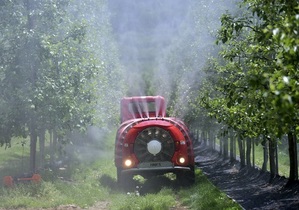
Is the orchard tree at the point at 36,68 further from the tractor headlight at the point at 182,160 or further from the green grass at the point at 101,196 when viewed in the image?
the tractor headlight at the point at 182,160

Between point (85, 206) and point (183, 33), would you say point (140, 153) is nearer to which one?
point (85, 206)

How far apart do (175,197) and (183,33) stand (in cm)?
2362

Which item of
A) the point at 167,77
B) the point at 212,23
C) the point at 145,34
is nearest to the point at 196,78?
the point at 212,23

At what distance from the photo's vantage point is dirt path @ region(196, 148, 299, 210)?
15145mm

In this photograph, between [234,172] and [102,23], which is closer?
[234,172]

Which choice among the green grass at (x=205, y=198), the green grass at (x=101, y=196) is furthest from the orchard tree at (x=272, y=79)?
Result: the green grass at (x=101, y=196)

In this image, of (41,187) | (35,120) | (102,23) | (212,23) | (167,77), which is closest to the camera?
(41,187)

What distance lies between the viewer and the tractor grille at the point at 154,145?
18.4m

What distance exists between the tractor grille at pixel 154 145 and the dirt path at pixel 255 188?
8.52 feet

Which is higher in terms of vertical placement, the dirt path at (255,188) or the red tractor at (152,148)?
the red tractor at (152,148)

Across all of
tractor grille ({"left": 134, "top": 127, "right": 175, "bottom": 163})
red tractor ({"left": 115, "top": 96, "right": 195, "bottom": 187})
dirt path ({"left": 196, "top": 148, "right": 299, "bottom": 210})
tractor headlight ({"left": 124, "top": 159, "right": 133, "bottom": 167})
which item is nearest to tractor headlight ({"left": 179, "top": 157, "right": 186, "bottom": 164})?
red tractor ({"left": 115, "top": 96, "right": 195, "bottom": 187})

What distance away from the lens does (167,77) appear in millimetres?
46844

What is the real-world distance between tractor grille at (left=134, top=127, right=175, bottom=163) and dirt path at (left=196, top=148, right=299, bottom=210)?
2.60m

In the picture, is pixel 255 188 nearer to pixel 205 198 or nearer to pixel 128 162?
pixel 205 198
